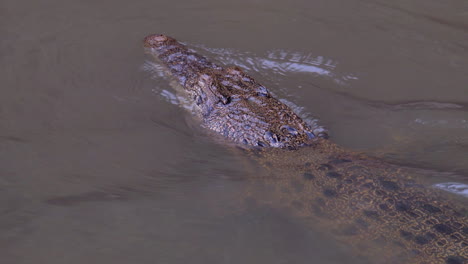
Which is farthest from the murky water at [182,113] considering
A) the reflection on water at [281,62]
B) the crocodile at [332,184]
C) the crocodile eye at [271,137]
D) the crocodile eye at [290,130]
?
the crocodile eye at [290,130]

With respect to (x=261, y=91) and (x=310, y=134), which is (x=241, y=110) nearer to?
(x=261, y=91)

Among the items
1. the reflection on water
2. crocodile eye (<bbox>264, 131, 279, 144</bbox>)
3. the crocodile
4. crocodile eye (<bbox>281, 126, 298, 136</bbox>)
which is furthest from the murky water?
crocodile eye (<bbox>281, 126, 298, 136</bbox>)

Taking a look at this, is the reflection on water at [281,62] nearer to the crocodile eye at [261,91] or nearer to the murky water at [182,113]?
the murky water at [182,113]

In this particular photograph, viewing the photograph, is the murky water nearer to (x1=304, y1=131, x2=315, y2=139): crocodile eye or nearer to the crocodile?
the crocodile

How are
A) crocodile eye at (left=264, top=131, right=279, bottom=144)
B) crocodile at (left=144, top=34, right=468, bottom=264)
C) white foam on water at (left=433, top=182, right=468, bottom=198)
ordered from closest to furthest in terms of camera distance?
crocodile at (left=144, top=34, right=468, bottom=264), white foam on water at (left=433, top=182, right=468, bottom=198), crocodile eye at (left=264, top=131, right=279, bottom=144)

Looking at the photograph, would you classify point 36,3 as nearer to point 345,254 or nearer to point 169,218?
point 169,218

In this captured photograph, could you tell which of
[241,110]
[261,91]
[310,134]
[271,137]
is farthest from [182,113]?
[310,134]

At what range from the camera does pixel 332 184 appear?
3.47m

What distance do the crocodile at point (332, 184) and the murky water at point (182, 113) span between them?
0.18 m

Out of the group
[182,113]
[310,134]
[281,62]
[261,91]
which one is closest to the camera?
[310,134]

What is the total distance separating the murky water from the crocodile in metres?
0.18

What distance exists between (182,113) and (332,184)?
184 cm

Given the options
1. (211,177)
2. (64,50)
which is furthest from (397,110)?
(64,50)

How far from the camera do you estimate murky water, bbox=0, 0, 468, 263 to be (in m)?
3.04
